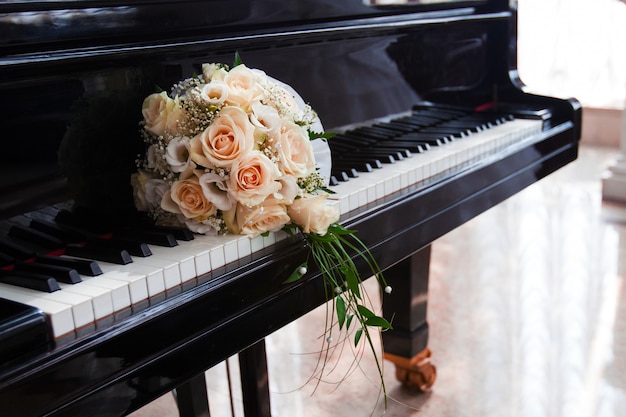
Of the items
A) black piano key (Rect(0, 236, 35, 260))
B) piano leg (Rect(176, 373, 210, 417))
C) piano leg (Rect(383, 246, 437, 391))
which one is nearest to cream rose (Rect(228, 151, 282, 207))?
black piano key (Rect(0, 236, 35, 260))

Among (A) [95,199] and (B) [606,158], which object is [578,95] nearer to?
(B) [606,158]

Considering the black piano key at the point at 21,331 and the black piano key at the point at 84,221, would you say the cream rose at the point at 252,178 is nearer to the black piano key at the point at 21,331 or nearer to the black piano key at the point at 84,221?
the black piano key at the point at 84,221

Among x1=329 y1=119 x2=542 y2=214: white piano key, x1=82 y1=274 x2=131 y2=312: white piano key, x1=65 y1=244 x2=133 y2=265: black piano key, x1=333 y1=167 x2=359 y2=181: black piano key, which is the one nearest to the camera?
x1=82 y1=274 x2=131 y2=312: white piano key

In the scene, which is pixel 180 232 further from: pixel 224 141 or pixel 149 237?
pixel 224 141

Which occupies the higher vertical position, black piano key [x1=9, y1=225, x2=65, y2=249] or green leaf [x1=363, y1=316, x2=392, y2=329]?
black piano key [x1=9, y1=225, x2=65, y2=249]

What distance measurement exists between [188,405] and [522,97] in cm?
143

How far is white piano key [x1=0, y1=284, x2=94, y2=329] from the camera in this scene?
37.9 inches

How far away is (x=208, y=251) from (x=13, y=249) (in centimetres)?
31

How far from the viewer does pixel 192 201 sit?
3.97ft

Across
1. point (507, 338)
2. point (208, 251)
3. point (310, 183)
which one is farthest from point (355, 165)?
point (507, 338)

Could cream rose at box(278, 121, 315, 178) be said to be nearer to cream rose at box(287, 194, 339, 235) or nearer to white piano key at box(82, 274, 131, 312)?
cream rose at box(287, 194, 339, 235)

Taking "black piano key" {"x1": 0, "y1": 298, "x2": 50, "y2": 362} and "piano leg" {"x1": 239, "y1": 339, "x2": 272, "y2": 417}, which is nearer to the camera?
"black piano key" {"x1": 0, "y1": 298, "x2": 50, "y2": 362}

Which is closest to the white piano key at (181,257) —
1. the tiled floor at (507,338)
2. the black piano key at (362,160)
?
the black piano key at (362,160)

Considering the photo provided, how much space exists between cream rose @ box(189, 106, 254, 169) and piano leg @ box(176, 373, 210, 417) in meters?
0.61
